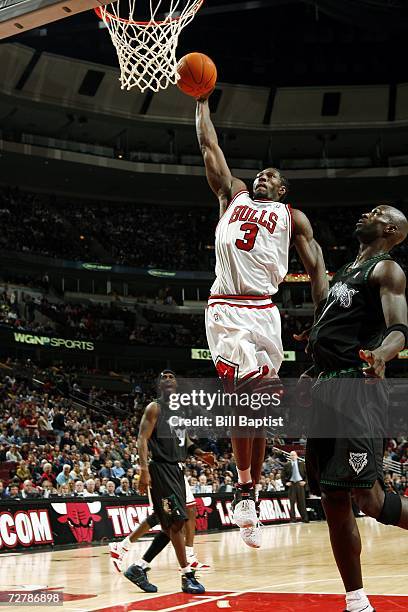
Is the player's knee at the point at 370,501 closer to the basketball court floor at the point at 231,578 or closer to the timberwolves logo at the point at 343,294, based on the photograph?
the timberwolves logo at the point at 343,294

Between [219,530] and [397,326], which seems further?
[219,530]

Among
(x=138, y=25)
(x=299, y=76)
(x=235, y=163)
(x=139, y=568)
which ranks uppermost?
(x=299, y=76)

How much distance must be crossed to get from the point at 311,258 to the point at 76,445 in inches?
600

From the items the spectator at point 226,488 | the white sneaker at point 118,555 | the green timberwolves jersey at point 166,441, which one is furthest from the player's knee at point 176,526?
the spectator at point 226,488

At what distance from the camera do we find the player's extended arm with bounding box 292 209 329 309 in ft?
18.1

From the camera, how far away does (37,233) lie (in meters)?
31.8

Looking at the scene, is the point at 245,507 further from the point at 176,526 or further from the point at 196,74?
the point at 176,526

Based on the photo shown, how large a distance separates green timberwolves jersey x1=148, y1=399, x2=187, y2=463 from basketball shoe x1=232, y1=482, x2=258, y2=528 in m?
3.57

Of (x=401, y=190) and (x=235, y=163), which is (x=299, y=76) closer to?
(x=235, y=163)

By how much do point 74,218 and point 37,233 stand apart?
267 cm

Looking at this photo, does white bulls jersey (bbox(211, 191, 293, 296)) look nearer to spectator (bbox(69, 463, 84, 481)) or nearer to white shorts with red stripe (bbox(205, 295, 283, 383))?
white shorts with red stripe (bbox(205, 295, 283, 383))

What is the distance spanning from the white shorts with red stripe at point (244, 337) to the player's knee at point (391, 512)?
3.44 ft

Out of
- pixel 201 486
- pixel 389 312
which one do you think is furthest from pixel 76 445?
pixel 389 312

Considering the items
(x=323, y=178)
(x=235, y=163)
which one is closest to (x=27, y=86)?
(x=235, y=163)
